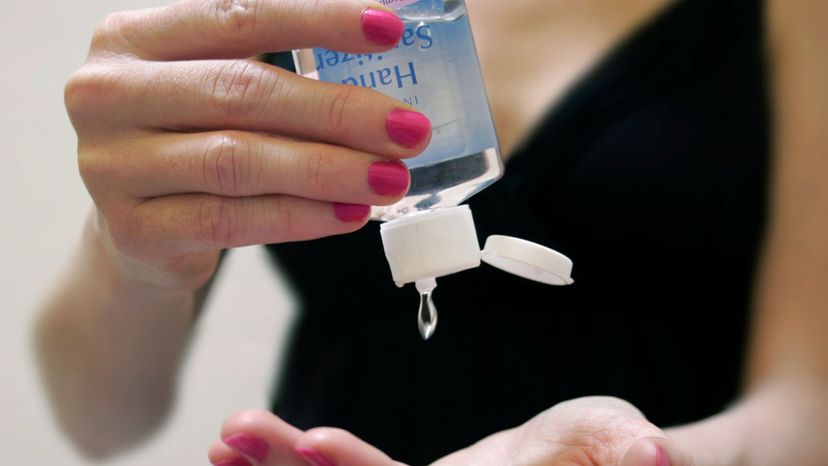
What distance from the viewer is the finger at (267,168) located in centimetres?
45

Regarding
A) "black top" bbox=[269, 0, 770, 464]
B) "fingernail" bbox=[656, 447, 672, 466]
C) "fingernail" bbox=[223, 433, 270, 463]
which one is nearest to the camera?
"fingernail" bbox=[656, 447, 672, 466]

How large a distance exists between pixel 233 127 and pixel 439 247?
16 centimetres

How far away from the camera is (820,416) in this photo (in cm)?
85

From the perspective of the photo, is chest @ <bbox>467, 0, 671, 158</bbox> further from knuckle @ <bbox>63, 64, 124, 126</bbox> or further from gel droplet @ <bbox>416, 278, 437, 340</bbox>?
knuckle @ <bbox>63, 64, 124, 126</bbox>

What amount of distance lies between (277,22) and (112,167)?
162mm

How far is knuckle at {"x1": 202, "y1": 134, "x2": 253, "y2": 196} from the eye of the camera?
0.47m

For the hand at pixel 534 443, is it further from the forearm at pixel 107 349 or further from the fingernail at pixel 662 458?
the forearm at pixel 107 349

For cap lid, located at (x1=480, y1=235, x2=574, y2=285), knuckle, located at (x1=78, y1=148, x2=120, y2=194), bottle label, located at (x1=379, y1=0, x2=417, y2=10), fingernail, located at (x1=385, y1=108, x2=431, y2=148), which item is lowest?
cap lid, located at (x1=480, y1=235, x2=574, y2=285)

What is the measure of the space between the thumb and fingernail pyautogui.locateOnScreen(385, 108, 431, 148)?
0.22 m

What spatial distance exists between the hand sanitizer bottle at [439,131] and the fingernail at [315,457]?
12cm

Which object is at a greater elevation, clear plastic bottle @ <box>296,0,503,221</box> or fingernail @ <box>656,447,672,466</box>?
clear plastic bottle @ <box>296,0,503,221</box>

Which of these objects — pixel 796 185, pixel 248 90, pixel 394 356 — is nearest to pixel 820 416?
pixel 796 185

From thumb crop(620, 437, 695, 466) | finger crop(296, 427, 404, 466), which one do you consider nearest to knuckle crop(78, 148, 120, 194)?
finger crop(296, 427, 404, 466)

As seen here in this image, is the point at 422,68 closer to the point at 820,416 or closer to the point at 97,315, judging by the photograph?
the point at 97,315
